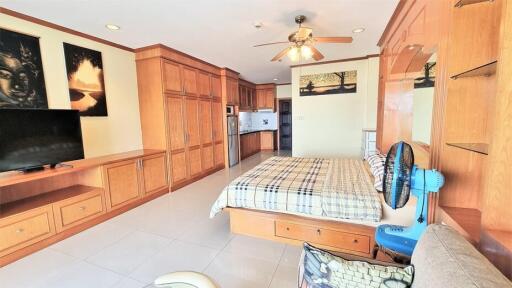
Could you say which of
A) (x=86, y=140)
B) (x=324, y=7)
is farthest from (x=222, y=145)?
A: (x=324, y=7)

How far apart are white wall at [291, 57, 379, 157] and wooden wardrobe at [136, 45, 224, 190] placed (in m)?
2.12

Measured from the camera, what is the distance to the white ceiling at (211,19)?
2.42 m

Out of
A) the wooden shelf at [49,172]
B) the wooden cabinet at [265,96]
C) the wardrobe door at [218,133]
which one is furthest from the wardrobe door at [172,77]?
the wooden cabinet at [265,96]

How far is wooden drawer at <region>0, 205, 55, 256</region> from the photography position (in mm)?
2070

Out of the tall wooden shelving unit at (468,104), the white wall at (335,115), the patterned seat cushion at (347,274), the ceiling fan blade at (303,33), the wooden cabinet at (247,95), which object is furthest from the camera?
the wooden cabinet at (247,95)

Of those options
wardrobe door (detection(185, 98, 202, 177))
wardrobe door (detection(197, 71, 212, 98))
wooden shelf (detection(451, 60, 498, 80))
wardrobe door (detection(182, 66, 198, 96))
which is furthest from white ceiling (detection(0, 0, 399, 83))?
wooden shelf (detection(451, 60, 498, 80))

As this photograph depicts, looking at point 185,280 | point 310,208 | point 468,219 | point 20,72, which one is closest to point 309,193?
point 310,208

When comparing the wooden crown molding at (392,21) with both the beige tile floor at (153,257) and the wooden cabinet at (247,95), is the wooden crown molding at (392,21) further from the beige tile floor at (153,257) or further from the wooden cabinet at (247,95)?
the wooden cabinet at (247,95)

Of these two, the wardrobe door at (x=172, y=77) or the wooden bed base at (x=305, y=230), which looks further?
the wardrobe door at (x=172, y=77)

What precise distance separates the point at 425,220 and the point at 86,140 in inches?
159

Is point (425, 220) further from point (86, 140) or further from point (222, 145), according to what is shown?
point (222, 145)

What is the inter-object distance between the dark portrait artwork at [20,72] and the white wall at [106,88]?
0.07 meters

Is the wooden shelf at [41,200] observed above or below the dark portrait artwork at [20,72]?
below

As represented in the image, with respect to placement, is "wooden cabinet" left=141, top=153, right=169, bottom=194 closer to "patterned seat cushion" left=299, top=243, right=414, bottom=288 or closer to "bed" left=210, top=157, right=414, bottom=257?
"bed" left=210, top=157, right=414, bottom=257
